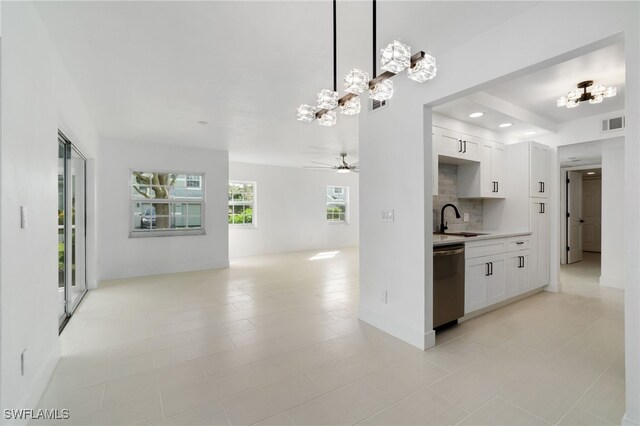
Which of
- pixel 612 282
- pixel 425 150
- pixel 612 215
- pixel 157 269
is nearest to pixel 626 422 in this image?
pixel 425 150

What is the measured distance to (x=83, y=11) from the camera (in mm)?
2027

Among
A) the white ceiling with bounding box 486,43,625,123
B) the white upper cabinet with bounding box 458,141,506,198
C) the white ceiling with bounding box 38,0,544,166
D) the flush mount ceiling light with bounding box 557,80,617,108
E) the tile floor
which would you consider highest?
the white ceiling with bounding box 38,0,544,166

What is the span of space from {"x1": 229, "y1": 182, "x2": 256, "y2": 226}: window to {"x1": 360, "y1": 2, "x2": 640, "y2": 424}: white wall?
18.2ft

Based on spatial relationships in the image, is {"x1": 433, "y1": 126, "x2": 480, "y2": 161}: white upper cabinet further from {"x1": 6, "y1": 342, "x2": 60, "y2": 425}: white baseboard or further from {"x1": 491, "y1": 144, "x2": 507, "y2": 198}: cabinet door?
{"x1": 6, "y1": 342, "x2": 60, "y2": 425}: white baseboard

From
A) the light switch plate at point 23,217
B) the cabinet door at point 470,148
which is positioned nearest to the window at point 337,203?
the cabinet door at point 470,148

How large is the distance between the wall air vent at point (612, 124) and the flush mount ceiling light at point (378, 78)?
3945mm

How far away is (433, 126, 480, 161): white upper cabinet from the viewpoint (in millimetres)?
3410

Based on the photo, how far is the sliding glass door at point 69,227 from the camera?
3.28 metres

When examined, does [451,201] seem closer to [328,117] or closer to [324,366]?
[328,117]

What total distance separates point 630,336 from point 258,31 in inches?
120

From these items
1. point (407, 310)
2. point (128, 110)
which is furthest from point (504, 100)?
point (128, 110)

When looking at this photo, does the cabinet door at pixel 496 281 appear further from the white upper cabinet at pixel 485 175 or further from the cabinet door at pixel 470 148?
the cabinet door at pixel 470 148

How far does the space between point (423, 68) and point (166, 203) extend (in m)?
5.90

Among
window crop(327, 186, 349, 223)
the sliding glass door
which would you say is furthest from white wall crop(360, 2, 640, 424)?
window crop(327, 186, 349, 223)
